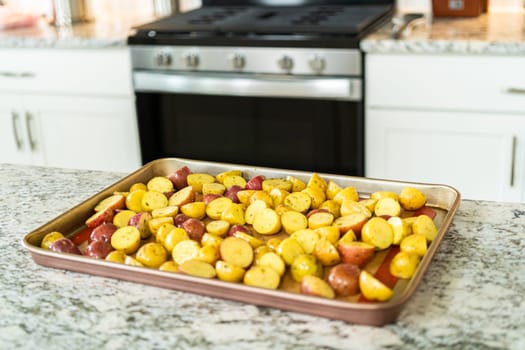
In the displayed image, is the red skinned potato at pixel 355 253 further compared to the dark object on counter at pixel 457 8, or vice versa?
the dark object on counter at pixel 457 8

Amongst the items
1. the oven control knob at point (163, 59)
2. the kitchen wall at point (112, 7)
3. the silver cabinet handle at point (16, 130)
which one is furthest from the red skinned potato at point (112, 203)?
the kitchen wall at point (112, 7)

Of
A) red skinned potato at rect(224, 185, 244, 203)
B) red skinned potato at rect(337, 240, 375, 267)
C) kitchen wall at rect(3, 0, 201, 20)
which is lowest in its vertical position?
red skinned potato at rect(337, 240, 375, 267)

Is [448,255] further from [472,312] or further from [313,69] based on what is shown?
[313,69]

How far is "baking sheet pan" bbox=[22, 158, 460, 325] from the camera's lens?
0.90 m

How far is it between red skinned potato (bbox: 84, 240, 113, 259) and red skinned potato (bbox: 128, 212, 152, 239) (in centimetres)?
6

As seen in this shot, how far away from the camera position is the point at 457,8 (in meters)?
2.82

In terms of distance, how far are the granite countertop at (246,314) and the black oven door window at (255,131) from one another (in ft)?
4.76

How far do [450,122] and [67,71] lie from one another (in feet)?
4.95

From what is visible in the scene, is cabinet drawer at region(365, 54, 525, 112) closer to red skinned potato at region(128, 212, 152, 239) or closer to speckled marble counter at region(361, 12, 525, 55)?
speckled marble counter at region(361, 12, 525, 55)

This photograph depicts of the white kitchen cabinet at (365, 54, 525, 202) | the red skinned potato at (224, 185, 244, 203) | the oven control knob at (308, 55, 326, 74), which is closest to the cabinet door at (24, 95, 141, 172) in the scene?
the oven control knob at (308, 55, 326, 74)

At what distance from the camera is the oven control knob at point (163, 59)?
2.71 meters

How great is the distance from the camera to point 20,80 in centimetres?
304

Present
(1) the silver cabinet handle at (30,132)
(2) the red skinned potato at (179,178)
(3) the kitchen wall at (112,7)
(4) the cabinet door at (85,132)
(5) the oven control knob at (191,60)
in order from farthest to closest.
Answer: (3) the kitchen wall at (112,7)
(1) the silver cabinet handle at (30,132)
(4) the cabinet door at (85,132)
(5) the oven control knob at (191,60)
(2) the red skinned potato at (179,178)

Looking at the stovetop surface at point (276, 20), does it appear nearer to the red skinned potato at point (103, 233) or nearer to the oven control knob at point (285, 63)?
the oven control knob at point (285, 63)
